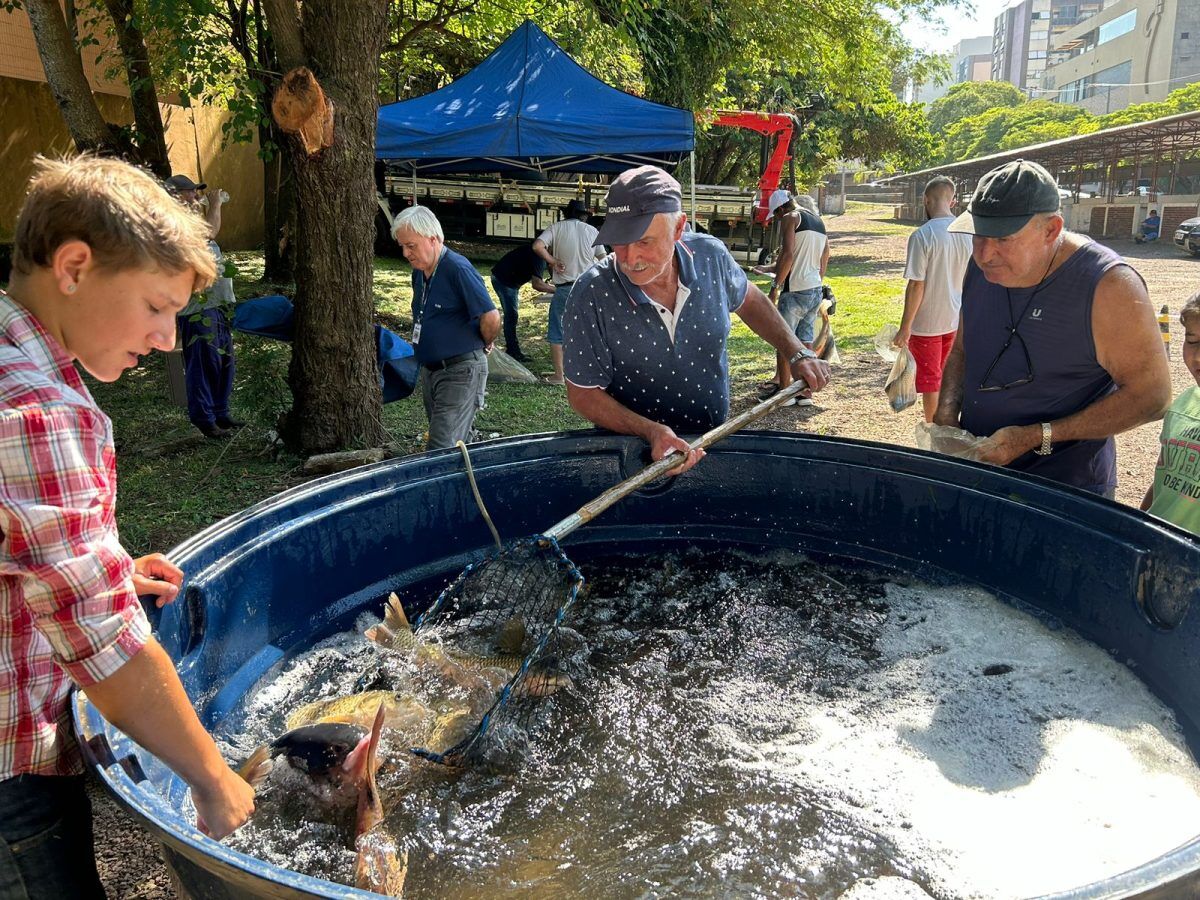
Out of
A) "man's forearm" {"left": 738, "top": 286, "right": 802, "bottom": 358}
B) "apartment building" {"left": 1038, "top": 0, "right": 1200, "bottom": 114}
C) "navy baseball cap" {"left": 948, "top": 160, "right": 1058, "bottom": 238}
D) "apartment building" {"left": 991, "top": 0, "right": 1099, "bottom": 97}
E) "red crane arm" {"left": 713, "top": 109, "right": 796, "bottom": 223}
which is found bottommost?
"man's forearm" {"left": 738, "top": 286, "right": 802, "bottom": 358}

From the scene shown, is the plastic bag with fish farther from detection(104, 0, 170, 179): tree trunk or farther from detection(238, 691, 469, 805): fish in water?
detection(104, 0, 170, 179): tree trunk

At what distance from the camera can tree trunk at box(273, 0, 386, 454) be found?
4895 millimetres

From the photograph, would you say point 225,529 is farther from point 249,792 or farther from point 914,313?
point 914,313

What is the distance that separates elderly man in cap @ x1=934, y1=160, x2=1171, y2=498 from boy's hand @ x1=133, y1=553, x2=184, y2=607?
2432 millimetres

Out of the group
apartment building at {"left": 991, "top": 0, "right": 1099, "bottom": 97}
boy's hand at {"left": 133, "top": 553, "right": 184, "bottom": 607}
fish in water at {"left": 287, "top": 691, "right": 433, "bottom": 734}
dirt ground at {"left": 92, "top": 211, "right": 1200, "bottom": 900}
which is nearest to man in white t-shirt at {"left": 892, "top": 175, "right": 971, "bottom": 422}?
dirt ground at {"left": 92, "top": 211, "right": 1200, "bottom": 900}

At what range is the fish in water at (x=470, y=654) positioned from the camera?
9.00ft

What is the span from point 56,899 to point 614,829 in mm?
1189

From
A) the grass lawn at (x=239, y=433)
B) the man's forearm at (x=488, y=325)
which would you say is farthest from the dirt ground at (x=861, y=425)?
the man's forearm at (x=488, y=325)

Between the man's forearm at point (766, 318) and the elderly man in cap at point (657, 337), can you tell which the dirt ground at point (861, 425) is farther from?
the man's forearm at point (766, 318)

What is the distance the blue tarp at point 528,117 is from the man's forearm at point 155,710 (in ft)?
25.7

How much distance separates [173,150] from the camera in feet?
48.6

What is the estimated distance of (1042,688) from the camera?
2625mm

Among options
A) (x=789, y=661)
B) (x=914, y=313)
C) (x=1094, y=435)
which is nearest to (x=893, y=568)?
(x=789, y=661)

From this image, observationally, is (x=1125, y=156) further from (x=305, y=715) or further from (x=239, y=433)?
(x=305, y=715)
